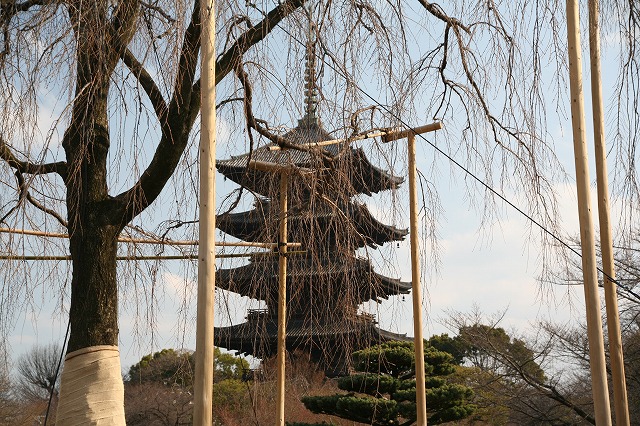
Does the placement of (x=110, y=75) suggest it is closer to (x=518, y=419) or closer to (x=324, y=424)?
(x=324, y=424)

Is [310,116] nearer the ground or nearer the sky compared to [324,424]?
nearer the sky

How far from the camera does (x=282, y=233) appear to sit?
4691 millimetres

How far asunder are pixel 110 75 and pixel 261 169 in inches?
54.8

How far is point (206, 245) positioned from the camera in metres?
2.55

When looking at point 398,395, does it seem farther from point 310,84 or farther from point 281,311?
point 310,84

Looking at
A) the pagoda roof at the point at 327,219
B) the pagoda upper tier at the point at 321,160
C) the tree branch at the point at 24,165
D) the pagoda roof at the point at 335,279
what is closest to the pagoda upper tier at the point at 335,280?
the pagoda roof at the point at 335,279

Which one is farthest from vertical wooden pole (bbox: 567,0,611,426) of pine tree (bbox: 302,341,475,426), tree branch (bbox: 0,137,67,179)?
pine tree (bbox: 302,341,475,426)

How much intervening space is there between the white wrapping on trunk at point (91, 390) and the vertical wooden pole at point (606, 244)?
1.90 meters

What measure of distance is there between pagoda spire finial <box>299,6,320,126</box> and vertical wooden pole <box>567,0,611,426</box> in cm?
106

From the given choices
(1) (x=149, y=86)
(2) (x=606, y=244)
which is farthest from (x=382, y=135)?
(2) (x=606, y=244)

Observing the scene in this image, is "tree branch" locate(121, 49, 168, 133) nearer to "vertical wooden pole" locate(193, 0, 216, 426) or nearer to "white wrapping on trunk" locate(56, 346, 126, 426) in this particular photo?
"vertical wooden pole" locate(193, 0, 216, 426)

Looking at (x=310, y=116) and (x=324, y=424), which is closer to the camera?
(x=310, y=116)

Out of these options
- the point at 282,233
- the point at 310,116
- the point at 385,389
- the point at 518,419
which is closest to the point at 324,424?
the point at 385,389

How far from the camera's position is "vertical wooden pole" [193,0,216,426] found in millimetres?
2467
